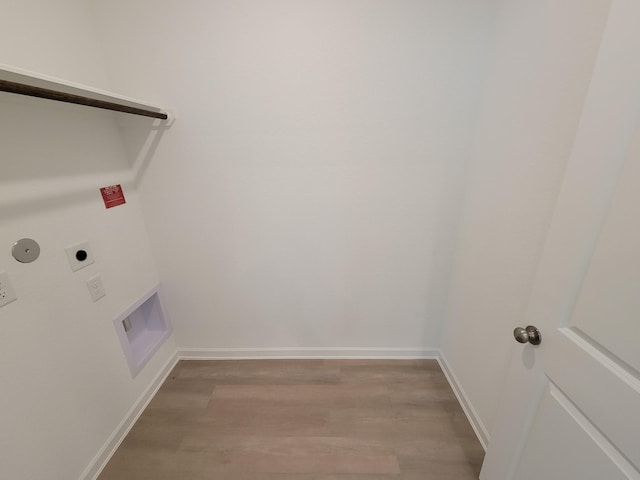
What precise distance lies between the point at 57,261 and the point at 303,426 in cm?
146

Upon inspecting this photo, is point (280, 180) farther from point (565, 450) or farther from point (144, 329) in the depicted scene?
point (565, 450)

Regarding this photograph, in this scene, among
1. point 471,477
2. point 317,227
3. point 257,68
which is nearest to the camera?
point 471,477

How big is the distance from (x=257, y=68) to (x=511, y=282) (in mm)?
1603

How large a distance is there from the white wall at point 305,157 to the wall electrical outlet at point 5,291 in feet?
2.39

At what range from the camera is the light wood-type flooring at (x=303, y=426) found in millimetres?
1228

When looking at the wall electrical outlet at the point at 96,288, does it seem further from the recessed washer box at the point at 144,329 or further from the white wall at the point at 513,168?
the white wall at the point at 513,168

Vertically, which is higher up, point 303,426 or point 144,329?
point 144,329

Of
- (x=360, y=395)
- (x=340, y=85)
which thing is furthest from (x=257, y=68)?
(x=360, y=395)

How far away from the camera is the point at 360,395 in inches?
62.5

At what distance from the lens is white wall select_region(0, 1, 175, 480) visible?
91 centimetres

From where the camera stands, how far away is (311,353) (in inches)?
74.0

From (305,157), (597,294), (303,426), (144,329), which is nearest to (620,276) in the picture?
(597,294)

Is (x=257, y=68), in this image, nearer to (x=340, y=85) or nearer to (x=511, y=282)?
(x=340, y=85)

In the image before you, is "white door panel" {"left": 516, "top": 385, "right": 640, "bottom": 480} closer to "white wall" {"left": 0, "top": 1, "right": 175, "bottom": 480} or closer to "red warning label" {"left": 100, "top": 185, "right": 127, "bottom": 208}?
"white wall" {"left": 0, "top": 1, "right": 175, "bottom": 480}
